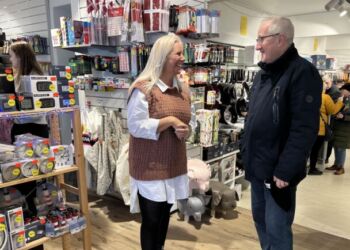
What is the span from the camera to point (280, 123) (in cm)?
163

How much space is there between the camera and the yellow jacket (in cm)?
464

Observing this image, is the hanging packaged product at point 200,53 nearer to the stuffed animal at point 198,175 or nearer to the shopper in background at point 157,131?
the stuffed animal at point 198,175

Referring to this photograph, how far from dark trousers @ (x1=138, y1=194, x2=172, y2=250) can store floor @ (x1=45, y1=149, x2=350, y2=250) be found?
828mm

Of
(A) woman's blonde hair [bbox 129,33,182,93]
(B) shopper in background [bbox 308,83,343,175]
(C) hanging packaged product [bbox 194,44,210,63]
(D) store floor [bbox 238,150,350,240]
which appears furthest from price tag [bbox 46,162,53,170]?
(B) shopper in background [bbox 308,83,343,175]

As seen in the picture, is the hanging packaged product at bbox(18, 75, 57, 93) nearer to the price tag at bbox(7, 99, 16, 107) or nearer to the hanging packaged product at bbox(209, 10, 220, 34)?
the price tag at bbox(7, 99, 16, 107)

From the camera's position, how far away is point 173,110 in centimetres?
173

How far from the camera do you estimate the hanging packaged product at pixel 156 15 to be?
280 centimetres

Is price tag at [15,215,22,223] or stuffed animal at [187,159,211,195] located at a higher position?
price tag at [15,215,22,223]

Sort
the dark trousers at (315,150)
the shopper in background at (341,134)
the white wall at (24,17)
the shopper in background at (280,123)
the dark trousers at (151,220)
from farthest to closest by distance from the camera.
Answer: the shopper in background at (341,134)
the dark trousers at (315,150)
the white wall at (24,17)
the dark trousers at (151,220)
the shopper in background at (280,123)

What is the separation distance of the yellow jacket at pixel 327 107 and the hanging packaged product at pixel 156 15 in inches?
119

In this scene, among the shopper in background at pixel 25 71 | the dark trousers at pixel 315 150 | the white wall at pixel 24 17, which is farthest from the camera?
the dark trousers at pixel 315 150

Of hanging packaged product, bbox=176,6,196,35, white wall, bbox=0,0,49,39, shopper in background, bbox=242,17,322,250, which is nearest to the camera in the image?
shopper in background, bbox=242,17,322,250

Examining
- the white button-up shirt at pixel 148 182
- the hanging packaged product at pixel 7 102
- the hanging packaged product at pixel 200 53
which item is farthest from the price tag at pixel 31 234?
the hanging packaged product at pixel 200 53

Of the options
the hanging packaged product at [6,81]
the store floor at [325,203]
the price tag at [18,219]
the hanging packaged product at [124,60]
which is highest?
the hanging packaged product at [124,60]
